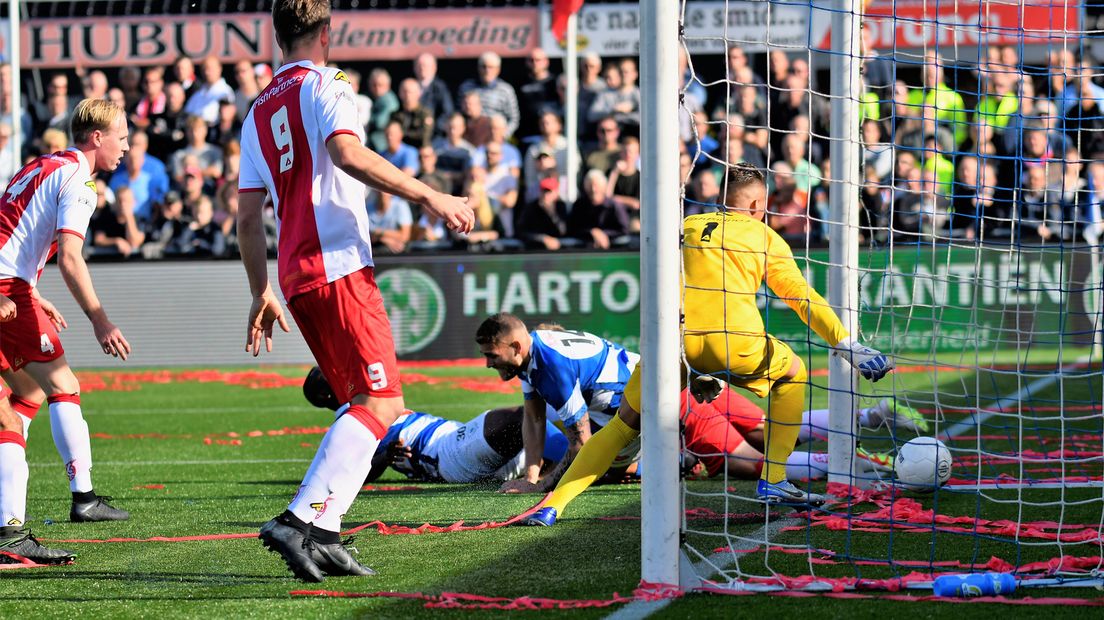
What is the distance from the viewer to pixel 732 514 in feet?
20.0

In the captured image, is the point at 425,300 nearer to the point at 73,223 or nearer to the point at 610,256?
Answer: the point at 610,256

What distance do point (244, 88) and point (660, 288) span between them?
45.7ft

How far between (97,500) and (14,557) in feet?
4.29

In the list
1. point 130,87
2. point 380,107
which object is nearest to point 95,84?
point 130,87

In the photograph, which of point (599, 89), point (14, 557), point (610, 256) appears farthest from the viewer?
point (599, 89)

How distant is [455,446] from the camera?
7562 mm

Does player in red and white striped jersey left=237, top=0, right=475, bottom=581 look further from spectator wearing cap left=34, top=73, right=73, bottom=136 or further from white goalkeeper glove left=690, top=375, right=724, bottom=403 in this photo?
spectator wearing cap left=34, top=73, right=73, bottom=136

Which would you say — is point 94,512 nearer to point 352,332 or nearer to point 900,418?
point 352,332

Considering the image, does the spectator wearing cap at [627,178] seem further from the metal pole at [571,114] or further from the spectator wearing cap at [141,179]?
the spectator wearing cap at [141,179]

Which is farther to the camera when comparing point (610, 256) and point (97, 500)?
point (610, 256)

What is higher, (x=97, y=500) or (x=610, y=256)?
(x=610, y=256)

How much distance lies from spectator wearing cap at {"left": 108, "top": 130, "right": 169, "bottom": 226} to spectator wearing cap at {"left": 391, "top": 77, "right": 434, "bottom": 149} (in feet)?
9.99

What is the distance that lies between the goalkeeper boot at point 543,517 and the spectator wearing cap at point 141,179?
39.3 feet

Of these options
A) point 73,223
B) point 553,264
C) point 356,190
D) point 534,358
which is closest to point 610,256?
point 553,264
